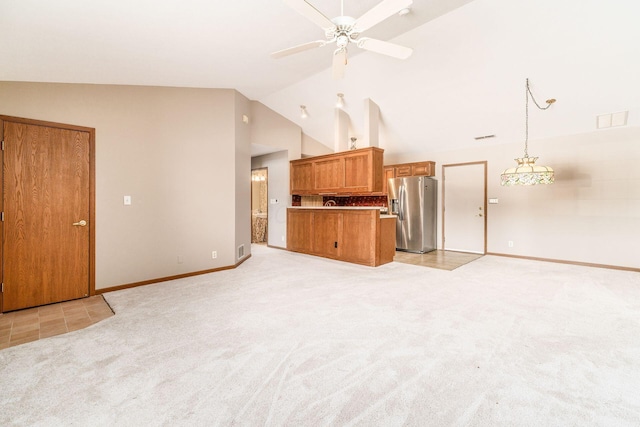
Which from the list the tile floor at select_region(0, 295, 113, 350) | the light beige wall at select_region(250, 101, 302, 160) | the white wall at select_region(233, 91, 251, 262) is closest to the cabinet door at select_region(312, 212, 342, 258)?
the white wall at select_region(233, 91, 251, 262)

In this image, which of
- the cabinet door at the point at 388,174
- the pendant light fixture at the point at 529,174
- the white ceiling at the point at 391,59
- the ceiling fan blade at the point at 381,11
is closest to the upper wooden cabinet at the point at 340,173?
the white ceiling at the point at 391,59

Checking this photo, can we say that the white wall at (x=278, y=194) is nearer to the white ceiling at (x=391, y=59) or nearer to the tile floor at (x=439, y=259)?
the white ceiling at (x=391, y=59)

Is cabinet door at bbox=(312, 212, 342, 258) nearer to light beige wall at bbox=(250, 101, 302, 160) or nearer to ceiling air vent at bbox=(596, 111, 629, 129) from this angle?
light beige wall at bbox=(250, 101, 302, 160)

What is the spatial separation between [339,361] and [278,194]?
5413mm

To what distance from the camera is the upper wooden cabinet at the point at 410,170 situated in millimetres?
6750

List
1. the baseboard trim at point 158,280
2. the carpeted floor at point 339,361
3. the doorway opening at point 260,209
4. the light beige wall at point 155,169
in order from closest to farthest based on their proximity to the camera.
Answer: the carpeted floor at point 339,361, the light beige wall at point 155,169, the baseboard trim at point 158,280, the doorway opening at point 260,209

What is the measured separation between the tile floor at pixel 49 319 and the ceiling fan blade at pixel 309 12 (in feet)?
10.7

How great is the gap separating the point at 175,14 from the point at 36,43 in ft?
3.96

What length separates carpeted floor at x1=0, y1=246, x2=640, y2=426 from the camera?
1538mm

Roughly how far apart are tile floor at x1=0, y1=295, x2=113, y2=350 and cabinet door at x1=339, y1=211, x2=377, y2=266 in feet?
12.0

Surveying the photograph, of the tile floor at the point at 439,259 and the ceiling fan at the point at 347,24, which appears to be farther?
the tile floor at the point at 439,259

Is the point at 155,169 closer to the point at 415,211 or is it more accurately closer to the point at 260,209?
the point at 260,209

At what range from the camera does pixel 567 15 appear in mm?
3203

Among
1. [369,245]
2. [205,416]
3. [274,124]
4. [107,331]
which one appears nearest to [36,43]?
[107,331]
